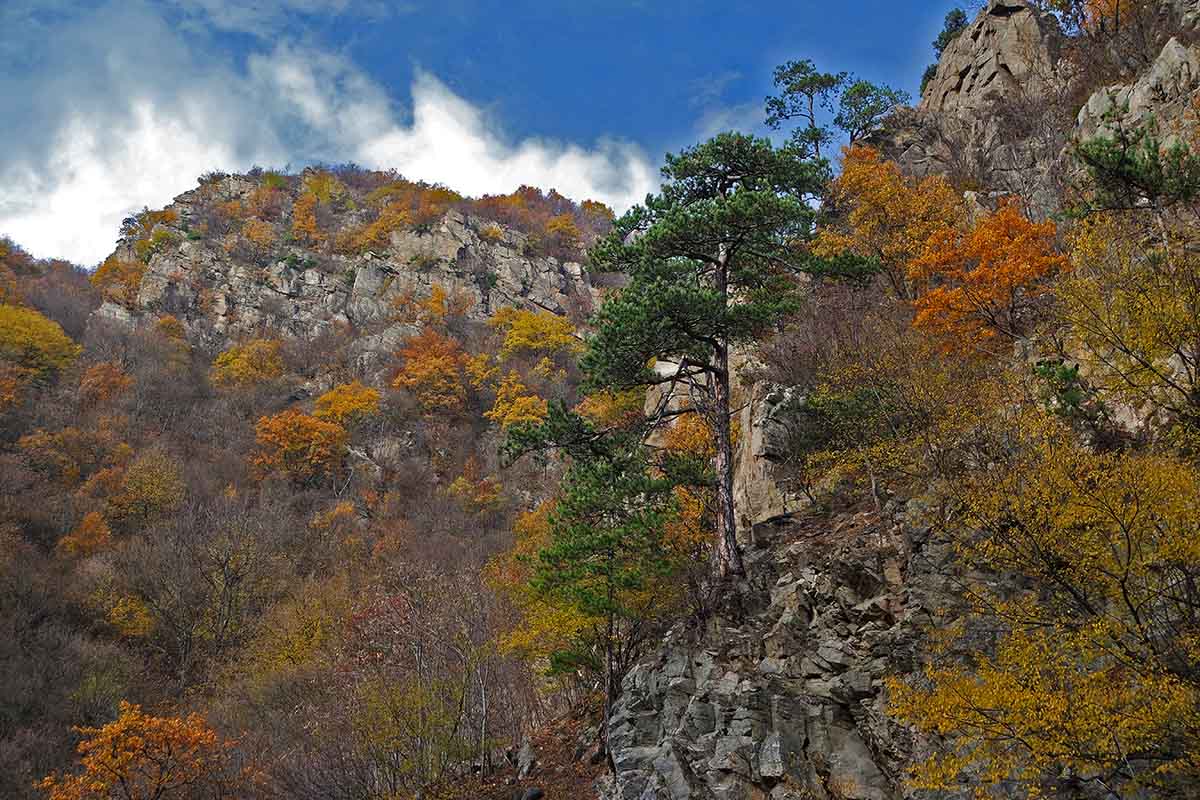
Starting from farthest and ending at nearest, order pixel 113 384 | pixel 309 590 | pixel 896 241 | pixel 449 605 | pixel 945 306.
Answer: pixel 113 384 < pixel 309 590 < pixel 896 241 < pixel 449 605 < pixel 945 306

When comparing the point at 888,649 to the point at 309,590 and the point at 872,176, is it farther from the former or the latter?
the point at 309,590

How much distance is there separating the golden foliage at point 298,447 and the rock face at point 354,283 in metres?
13.7

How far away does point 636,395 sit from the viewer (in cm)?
2572

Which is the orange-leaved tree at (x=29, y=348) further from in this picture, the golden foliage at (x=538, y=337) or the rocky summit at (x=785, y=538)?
the golden foliage at (x=538, y=337)

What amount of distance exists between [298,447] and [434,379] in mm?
9923

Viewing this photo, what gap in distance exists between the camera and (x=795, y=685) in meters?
9.58

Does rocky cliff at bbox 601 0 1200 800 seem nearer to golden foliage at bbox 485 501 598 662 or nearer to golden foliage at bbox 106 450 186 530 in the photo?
golden foliage at bbox 485 501 598 662

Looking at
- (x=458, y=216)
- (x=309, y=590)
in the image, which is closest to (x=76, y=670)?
(x=309, y=590)

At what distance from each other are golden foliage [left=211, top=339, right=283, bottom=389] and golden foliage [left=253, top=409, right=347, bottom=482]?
877 cm

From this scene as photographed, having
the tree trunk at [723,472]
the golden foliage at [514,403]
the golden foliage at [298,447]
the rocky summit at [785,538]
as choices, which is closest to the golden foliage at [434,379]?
the golden foliage at [514,403]

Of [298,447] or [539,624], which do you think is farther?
[298,447]

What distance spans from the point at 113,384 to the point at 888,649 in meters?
48.1

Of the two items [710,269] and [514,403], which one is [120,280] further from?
[710,269]

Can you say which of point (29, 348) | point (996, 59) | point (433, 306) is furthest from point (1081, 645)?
point (433, 306)
